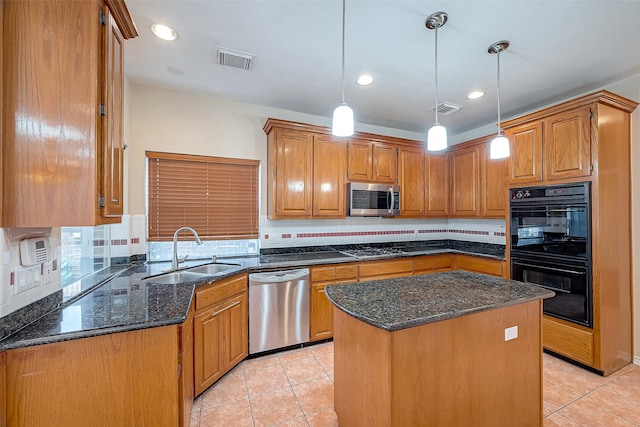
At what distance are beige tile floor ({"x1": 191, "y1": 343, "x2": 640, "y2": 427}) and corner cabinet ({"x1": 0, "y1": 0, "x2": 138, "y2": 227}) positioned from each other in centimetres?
166

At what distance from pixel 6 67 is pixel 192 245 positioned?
208 centimetres

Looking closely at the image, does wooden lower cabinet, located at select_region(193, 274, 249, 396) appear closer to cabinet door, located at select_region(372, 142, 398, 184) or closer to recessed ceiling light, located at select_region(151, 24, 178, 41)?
recessed ceiling light, located at select_region(151, 24, 178, 41)

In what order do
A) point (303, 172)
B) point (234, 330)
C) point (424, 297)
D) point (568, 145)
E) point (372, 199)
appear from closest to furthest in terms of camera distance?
point (424, 297)
point (234, 330)
point (568, 145)
point (303, 172)
point (372, 199)

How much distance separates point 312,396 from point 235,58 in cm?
281

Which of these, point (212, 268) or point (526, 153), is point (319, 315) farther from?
point (526, 153)

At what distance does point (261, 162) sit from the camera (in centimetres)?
334

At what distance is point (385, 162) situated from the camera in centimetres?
371

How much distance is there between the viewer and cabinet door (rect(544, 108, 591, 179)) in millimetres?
2457

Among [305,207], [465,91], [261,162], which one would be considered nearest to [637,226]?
[465,91]

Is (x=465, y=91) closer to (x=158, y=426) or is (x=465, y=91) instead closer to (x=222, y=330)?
(x=222, y=330)

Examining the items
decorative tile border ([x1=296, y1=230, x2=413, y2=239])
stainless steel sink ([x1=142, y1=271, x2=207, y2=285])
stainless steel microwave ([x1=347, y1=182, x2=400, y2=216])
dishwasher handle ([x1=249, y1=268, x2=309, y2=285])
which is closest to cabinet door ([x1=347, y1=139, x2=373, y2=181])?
stainless steel microwave ([x1=347, y1=182, x2=400, y2=216])

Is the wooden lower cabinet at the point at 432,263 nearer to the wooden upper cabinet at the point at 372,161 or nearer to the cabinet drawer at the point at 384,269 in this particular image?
the cabinet drawer at the point at 384,269

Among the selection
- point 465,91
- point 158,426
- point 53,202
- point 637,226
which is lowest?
point 158,426

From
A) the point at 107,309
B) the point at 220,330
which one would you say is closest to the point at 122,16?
the point at 107,309
